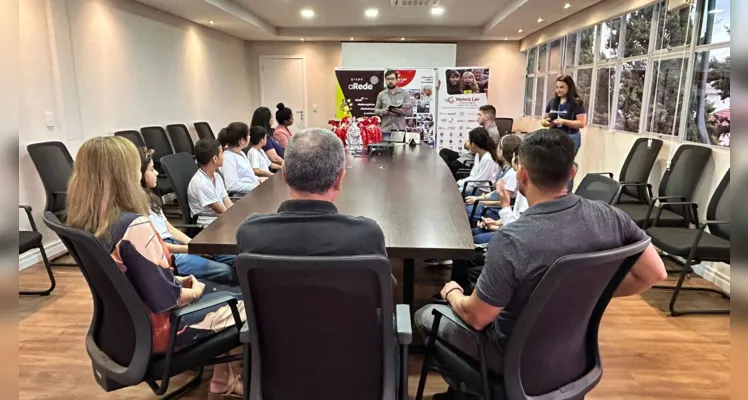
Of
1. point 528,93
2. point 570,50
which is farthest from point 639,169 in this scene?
point 528,93

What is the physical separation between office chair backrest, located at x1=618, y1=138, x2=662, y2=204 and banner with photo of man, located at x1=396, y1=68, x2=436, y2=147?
4040 millimetres

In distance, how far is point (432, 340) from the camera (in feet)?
5.30

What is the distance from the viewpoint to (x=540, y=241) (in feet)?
4.24

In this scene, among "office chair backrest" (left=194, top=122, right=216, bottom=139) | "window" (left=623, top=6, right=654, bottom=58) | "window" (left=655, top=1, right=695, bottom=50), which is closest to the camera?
"window" (left=655, top=1, right=695, bottom=50)

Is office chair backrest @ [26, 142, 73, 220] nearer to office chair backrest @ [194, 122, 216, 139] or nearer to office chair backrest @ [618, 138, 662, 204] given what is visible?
office chair backrest @ [194, 122, 216, 139]

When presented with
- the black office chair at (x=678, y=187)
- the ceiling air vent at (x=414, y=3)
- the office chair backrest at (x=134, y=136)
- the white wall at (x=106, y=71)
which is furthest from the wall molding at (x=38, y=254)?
the ceiling air vent at (x=414, y=3)

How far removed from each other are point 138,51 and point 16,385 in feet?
19.6

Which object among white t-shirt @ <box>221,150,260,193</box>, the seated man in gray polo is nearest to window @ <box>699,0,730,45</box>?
the seated man in gray polo

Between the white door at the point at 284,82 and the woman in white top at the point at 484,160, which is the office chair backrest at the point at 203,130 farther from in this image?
the woman in white top at the point at 484,160

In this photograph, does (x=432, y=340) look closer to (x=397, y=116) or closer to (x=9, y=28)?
(x=9, y=28)

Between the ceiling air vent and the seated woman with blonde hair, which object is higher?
the ceiling air vent

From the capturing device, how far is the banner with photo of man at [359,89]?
26.6ft

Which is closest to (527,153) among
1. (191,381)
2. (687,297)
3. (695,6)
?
(191,381)

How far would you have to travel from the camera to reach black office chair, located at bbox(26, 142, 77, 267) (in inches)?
137
